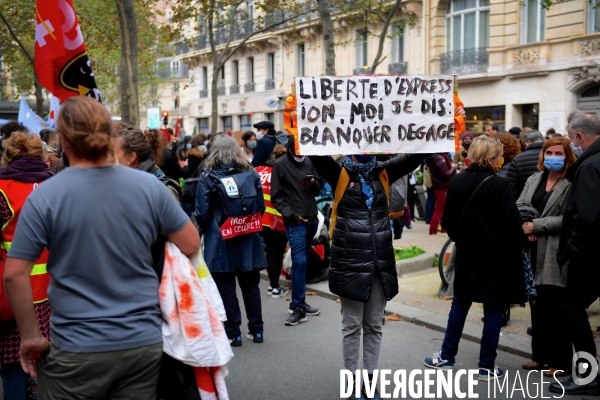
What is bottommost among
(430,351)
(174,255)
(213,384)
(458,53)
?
(430,351)

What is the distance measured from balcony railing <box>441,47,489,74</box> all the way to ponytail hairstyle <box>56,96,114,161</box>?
24665 mm

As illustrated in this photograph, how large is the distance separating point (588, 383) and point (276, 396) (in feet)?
7.41

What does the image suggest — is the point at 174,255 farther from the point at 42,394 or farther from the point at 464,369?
the point at 464,369

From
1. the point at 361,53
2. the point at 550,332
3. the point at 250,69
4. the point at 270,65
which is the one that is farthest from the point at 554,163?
the point at 250,69

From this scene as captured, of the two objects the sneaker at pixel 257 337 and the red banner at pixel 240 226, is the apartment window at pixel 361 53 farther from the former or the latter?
the sneaker at pixel 257 337

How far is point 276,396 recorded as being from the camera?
5246 millimetres

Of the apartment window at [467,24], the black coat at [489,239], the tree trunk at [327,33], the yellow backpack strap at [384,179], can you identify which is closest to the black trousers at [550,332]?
the black coat at [489,239]

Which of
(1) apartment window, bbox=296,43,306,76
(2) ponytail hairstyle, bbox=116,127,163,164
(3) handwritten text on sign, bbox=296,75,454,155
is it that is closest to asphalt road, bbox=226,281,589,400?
(3) handwritten text on sign, bbox=296,75,454,155

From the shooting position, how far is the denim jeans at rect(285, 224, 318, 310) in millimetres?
7426

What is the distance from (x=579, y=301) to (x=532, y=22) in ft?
70.2

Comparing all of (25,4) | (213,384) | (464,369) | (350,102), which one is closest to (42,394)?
(213,384)

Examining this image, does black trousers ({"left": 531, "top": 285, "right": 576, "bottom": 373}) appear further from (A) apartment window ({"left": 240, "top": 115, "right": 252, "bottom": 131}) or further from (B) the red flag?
(A) apartment window ({"left": 240, "top": 115, "right": 252, "bottom": 131})

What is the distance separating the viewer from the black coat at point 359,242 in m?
4.88

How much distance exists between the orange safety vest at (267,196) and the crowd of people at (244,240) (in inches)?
0.6
